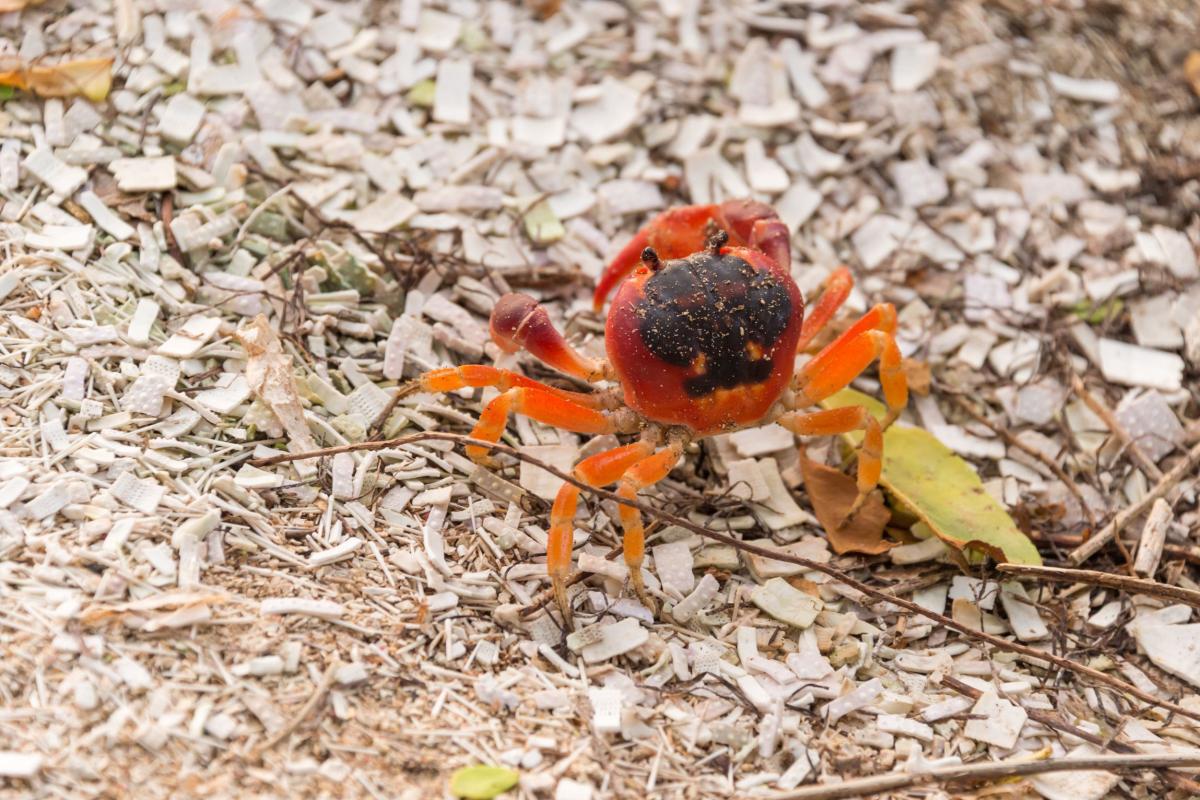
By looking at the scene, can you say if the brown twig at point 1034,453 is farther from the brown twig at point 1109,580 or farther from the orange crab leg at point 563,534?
the orange crab leg at point 563,534

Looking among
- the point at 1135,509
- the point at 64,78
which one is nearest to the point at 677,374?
A: the point at 1135,509

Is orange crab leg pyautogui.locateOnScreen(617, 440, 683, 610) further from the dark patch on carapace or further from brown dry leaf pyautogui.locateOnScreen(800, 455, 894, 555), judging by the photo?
brown dry leaf pyautogui.locateOnScreen(800, 455, 894, 555)

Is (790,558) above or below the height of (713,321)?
below

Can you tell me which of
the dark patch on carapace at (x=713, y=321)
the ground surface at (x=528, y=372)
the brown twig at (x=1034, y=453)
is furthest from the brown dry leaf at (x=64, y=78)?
the brown twig at (x=1034, y=453)

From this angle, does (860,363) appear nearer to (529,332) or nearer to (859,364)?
(859,364)

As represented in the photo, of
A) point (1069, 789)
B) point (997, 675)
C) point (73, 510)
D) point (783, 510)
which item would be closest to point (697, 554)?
point (783, 510)

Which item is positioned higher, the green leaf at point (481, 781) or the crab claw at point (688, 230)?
the crab claw at point (688, 230)
